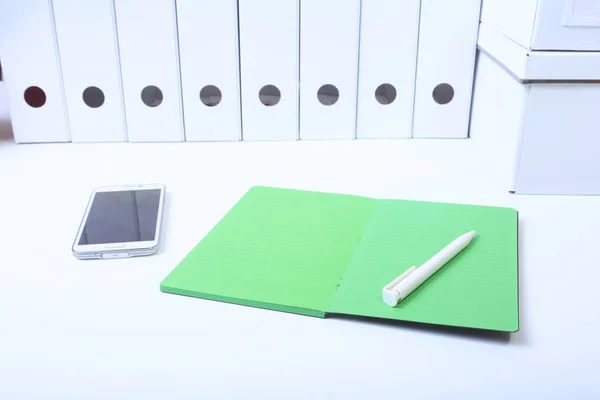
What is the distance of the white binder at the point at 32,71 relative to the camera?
0.75 m

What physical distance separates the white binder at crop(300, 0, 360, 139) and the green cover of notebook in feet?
0.65

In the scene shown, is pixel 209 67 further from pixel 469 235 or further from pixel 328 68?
pixel 469 235

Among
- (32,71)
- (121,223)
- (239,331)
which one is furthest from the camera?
(32,71)

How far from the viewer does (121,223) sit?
58 centimetres

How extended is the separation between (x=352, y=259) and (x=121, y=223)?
23 centimetres

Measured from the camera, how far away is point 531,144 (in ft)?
2.14

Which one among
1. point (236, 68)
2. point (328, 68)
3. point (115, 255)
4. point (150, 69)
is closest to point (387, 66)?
point (328, 68)

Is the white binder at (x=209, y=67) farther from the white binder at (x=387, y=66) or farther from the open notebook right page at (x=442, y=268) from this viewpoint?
the open notebook right page at (x=442, y=268)

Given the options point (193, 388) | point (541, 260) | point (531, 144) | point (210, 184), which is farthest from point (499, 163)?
point (193, 388)

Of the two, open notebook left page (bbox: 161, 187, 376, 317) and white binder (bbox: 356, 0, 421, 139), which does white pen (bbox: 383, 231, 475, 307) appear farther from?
white binder (bbox: 356, 0, 421, 139)

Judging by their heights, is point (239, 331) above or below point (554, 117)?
below

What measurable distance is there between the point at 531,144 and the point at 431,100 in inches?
7.5

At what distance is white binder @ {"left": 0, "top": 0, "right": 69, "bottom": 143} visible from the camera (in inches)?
29.7

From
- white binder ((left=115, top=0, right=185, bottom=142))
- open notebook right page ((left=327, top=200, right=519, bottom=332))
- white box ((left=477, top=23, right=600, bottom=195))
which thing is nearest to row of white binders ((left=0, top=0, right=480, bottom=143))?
white binder ((left=115, top=0, right=185, bottom=142))
